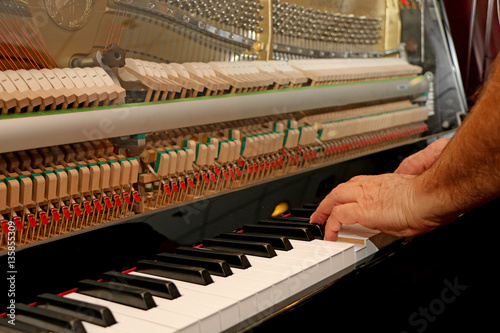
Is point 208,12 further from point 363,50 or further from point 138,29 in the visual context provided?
point 363,50

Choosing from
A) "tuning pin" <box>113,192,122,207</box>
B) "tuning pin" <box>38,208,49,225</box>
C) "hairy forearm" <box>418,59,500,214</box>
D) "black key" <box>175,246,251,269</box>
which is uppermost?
"hairy forearm" <box>418,59,500,214</box>

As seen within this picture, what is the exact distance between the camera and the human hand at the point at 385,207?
1615 millimetres

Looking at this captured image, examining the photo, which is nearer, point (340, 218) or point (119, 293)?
point (119, 293)

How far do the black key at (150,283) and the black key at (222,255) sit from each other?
0.24 metres

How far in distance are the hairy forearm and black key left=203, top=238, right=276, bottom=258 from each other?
50cm

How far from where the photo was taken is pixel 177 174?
1995mm

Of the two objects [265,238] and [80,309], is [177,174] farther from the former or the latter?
[80,309]

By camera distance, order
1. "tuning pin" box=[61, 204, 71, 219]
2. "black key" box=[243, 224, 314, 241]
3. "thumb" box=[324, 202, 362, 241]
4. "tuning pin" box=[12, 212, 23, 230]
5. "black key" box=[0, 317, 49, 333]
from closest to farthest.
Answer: "black key" box=[0, 317, 49, 333] → "tuning pin" box=[12, 212, 23, 230] → "tuning pin" box=[61, 204, 71, 219] → "thumb" box=[324, 202, 362, 241] → "black key" box=[243, 224, 314, 241]

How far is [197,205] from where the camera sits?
6.03 feet

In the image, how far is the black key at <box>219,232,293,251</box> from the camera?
1.76 metres

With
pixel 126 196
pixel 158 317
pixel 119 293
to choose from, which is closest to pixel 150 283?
pixel 119 293

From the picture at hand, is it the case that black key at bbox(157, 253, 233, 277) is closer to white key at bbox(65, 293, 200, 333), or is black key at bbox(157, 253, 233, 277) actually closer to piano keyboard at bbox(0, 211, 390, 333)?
piano keyboard at bbox(0, 211, 390, 333)

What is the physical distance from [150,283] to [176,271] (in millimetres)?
112

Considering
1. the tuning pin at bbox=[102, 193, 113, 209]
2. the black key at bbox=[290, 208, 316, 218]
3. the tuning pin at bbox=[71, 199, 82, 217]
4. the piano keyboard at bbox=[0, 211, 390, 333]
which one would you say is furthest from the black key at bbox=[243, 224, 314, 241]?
the tuning pin at bbox=[71, 199, 82, 217]
